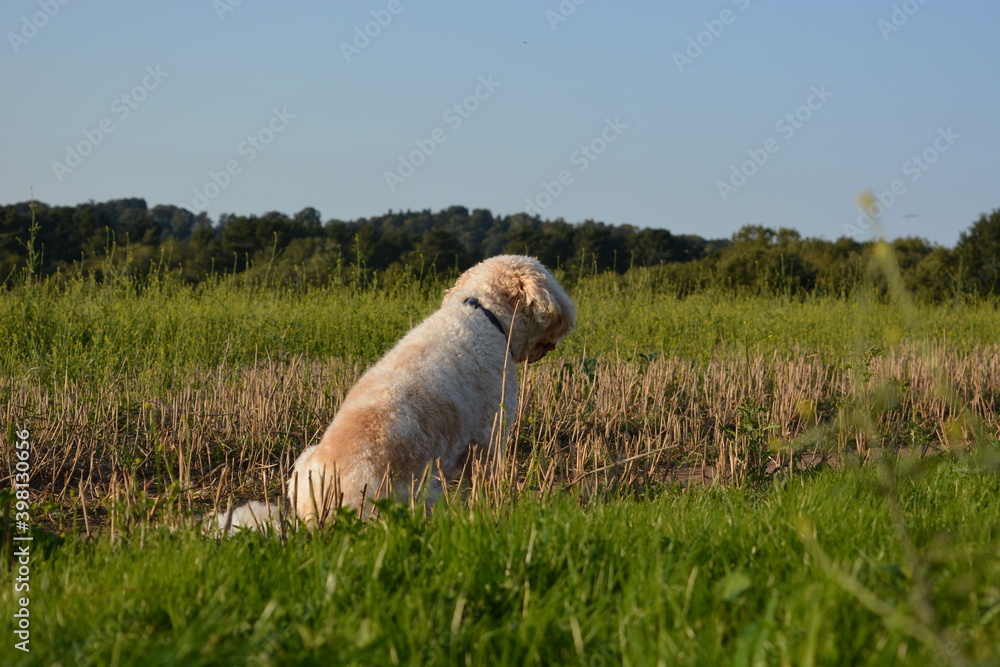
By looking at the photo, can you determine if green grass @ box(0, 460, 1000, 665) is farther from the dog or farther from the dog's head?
the dog's head

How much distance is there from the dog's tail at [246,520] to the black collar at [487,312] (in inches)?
66.3

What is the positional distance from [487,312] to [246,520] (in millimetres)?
1934

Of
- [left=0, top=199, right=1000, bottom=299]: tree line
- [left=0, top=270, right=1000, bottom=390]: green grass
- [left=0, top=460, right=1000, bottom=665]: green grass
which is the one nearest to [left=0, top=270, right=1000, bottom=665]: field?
[left=0, top=460, right=1000, bottom=665]: green grass

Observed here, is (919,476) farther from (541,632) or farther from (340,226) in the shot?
(340,226)

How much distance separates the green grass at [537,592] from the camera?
6.56 ft

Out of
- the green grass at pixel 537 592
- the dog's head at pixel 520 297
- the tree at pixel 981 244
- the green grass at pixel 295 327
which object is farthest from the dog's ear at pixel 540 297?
the tree at pixel 981 244

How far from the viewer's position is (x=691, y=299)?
14.6 meters

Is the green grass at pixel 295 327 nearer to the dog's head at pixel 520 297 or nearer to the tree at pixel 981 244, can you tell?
the dog's head at pixel 520 297

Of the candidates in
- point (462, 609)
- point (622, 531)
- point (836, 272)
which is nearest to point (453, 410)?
point (622, 531)

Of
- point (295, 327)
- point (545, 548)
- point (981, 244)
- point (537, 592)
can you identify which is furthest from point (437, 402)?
point (981, 244)

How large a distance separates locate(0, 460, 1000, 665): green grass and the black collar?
1775 millimetres

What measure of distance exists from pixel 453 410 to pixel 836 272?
16.3 metres

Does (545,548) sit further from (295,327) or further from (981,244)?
(981,244)

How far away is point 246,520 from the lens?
3750 millimetres
